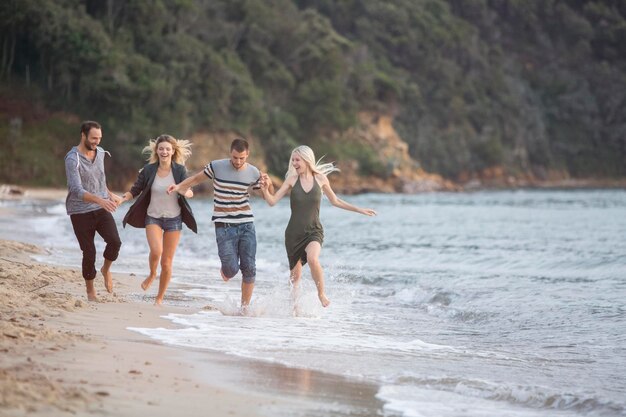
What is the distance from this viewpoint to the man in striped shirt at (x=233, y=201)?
368 inches

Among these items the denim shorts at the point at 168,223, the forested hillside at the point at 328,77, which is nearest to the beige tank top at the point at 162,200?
the denim shorts at the point at 168,223

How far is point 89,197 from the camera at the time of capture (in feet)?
29.3

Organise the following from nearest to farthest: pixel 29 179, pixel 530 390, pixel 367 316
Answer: pixel 530 390 < pixel 367 316 < pixel 29 179

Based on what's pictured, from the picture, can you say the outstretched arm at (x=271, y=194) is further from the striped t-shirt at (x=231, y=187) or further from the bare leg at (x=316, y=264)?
the bare leg at (x=316, y=264)

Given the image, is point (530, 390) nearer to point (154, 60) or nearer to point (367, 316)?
point (367, 316)

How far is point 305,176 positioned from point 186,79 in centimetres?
5048

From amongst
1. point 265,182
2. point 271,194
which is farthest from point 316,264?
point 265,182

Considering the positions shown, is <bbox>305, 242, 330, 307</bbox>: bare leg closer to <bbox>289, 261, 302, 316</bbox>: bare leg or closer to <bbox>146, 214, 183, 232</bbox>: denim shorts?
<bbox>289, 261, 302, 316</bbox>: bare leg

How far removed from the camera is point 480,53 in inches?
4060

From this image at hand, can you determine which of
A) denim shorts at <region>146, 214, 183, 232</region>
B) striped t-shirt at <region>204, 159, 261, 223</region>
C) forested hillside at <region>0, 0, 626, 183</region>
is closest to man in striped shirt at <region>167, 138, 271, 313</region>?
striped t-shirt at <region>204, 159, 261, 223</region>

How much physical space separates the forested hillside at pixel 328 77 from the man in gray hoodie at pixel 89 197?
4376 cm

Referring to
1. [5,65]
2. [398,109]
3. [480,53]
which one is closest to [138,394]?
[5,65]

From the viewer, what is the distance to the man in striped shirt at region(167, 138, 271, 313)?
9344 millimetres

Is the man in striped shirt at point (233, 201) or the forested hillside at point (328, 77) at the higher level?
the forested hillside at point (328, 77)
